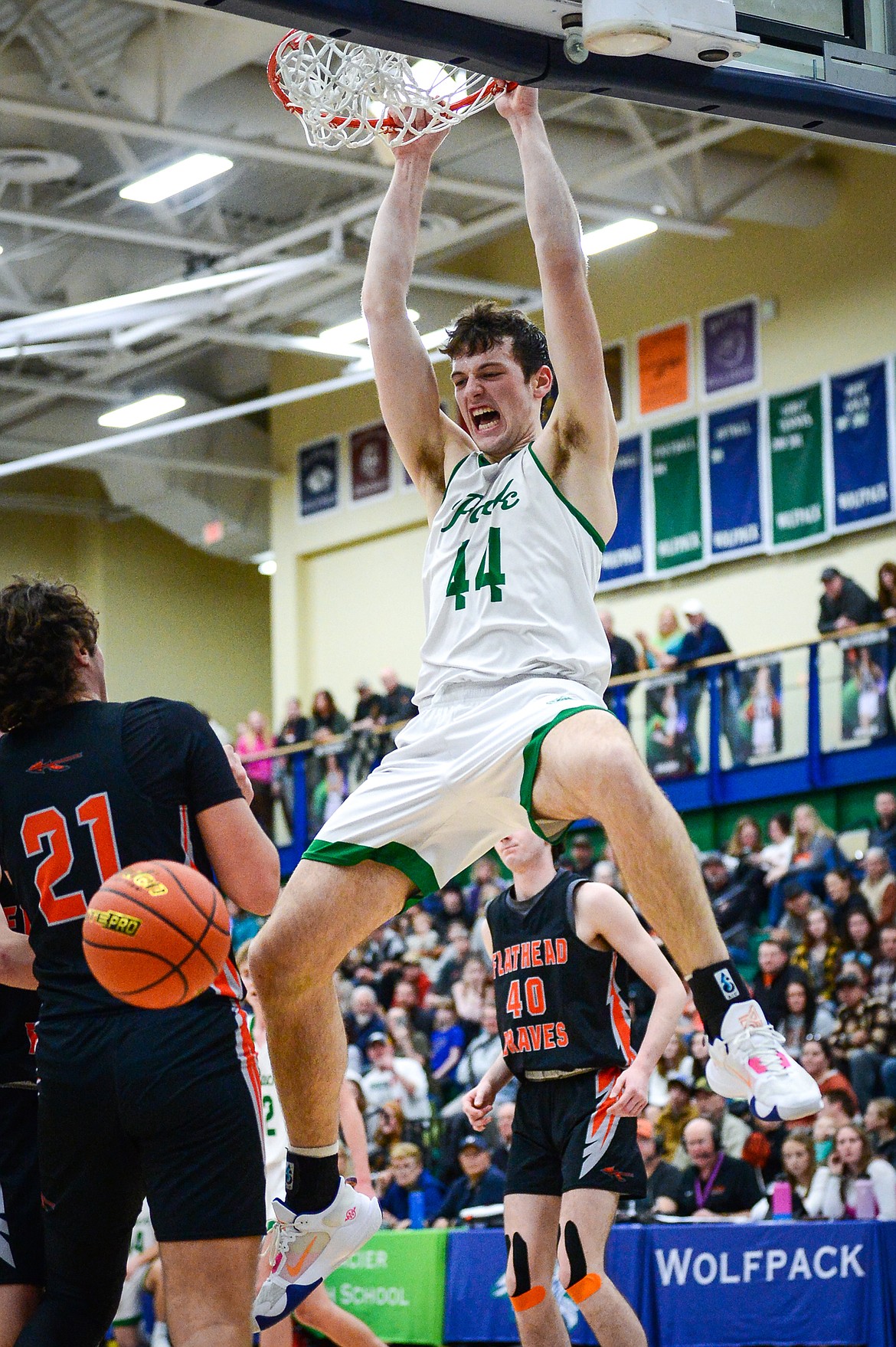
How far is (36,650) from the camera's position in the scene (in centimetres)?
448

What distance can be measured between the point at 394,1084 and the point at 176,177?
999cm

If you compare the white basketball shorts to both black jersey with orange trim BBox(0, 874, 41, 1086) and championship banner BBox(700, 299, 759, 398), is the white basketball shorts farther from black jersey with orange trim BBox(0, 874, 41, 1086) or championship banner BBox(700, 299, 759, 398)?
championship banner BBox(700, 299, 759, 398)

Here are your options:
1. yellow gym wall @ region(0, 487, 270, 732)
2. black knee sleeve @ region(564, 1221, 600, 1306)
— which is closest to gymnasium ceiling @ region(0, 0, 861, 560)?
yellow gym wall @ region(0, 487, 270, 732)

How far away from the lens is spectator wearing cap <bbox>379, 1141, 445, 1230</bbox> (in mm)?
12680

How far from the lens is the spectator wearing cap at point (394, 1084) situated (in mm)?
14422

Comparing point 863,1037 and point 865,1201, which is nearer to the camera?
point 865,1201

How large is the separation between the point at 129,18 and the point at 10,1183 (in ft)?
53.5

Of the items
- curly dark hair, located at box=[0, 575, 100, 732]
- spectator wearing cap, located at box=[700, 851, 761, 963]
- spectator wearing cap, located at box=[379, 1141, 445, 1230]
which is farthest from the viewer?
spectator wearing cap, located at box=[700, 851, 761, 963]

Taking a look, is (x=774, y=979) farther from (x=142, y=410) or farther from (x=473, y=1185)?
(x=142, y=410)

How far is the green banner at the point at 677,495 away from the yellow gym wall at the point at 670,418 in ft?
1.09

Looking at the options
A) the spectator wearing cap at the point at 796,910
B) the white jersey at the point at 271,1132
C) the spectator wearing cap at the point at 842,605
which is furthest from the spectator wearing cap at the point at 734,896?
the white jersey at the point at 271,1132

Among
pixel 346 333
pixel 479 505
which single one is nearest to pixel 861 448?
pixel 346 333

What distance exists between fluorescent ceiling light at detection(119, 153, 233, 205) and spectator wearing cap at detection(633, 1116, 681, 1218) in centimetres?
1148

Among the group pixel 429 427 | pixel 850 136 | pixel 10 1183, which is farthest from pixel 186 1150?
pixel 850 136
